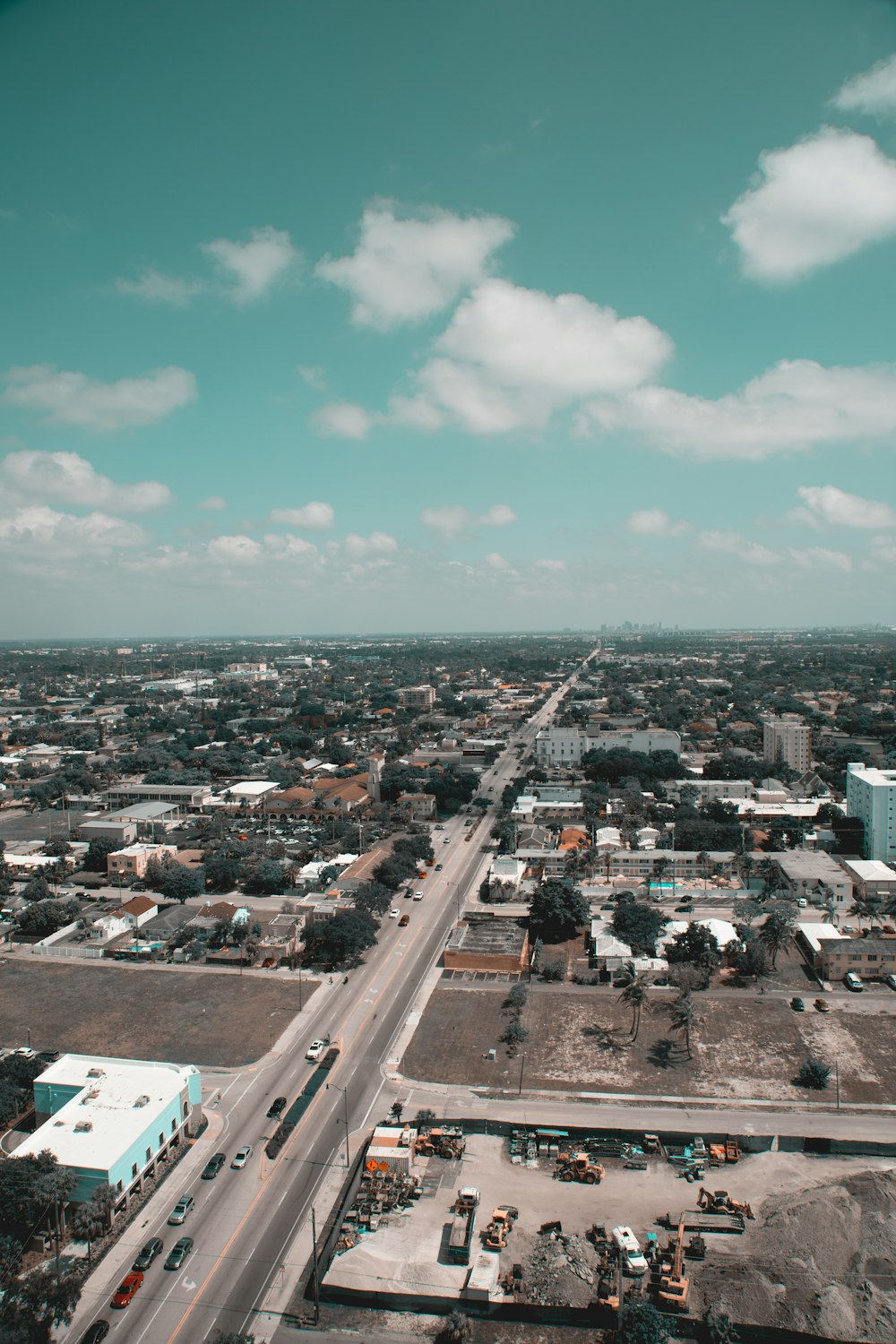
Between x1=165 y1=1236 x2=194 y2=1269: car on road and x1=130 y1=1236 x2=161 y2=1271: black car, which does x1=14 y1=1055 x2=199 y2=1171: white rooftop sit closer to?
x1=130 y1=1236 x2=161 y2=1271: black car

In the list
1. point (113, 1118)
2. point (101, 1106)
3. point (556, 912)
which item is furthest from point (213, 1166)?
point (556, 912)

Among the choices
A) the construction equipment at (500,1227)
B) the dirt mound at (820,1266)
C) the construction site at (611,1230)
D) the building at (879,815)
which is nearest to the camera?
the dirt mound at (820,1266)

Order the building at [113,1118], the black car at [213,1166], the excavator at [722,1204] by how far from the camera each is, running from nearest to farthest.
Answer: the excavator at [722,1204] < the building at [113,1118] < the black car at [213,1166]

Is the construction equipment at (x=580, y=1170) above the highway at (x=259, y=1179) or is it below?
above

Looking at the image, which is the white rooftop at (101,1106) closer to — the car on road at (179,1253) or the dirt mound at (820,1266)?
the car on road at (179,1253)

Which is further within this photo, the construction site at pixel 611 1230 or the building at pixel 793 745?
the building at pixel 793 745

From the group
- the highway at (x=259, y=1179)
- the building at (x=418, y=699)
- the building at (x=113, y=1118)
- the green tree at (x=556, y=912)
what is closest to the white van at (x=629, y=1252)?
the highway at (x=259, y=1179)

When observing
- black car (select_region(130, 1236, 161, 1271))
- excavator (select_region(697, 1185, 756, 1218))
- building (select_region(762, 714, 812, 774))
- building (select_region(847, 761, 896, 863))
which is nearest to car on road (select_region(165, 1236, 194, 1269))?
black car (select_region(130, 1236, 161, 1271))
